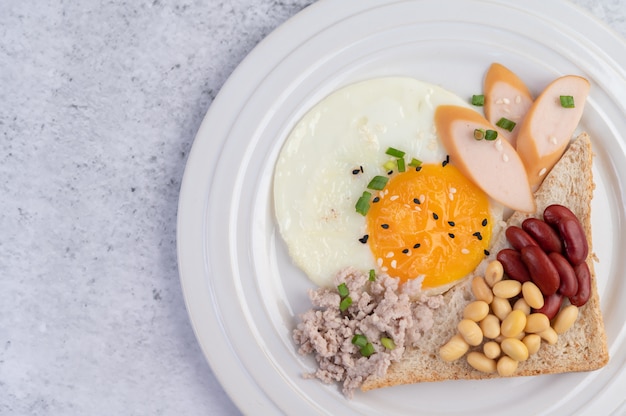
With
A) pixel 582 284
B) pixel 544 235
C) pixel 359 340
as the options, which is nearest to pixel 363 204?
pixel 359 340

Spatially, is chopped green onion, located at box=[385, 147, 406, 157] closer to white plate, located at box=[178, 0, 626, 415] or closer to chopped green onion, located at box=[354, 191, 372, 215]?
chopped green onion, located at box=[354, 191, 372, 215]

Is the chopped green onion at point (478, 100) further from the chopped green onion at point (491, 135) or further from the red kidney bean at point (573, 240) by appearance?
the red kidney bean at point (573, 240)

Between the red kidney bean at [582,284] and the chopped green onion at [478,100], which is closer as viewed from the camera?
the red kidney bean at [582,284]

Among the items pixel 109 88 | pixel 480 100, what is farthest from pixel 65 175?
pixel 480 100

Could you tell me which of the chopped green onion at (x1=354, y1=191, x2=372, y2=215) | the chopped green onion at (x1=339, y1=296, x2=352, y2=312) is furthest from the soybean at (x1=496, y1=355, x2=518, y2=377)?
the chopped green onion at (x1=354, y1=191, x2=372, y2=215)

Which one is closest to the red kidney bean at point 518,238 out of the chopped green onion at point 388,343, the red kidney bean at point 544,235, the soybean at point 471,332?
the red kidney bean at point 544,235

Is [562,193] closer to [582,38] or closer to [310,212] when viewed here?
[582,38]
